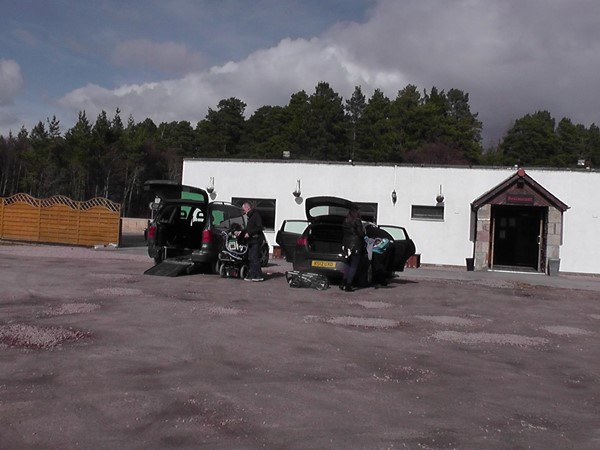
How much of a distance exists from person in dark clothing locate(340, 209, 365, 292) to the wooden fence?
14.3 meters

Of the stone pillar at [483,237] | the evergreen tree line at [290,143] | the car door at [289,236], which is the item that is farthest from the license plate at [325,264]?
the evergreen tree line at [290,143]

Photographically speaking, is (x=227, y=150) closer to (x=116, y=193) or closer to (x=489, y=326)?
(x=116, y=193)

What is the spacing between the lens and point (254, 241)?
13.1 metres

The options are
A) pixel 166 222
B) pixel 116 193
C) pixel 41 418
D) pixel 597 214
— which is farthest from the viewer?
pixel 116 193

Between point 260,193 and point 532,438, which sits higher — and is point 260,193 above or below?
above

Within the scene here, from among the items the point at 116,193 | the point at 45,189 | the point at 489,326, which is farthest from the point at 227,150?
the point at 489,326

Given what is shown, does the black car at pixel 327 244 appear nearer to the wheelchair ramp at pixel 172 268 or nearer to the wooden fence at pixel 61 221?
the wheelchair ramp at pixel 172 268

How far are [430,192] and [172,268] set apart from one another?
12.3 meters

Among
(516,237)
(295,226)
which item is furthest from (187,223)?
(516,237)

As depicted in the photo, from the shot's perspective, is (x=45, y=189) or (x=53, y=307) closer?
(x=53, y=307)

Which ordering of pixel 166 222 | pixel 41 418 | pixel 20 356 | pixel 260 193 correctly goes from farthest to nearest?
pixel 260 193 → pixel 166 222 → pixel 20 356 → pixel 41 418

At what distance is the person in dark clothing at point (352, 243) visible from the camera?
40.0 ft

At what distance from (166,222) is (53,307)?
20.7 ft

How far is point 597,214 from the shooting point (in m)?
22.1
